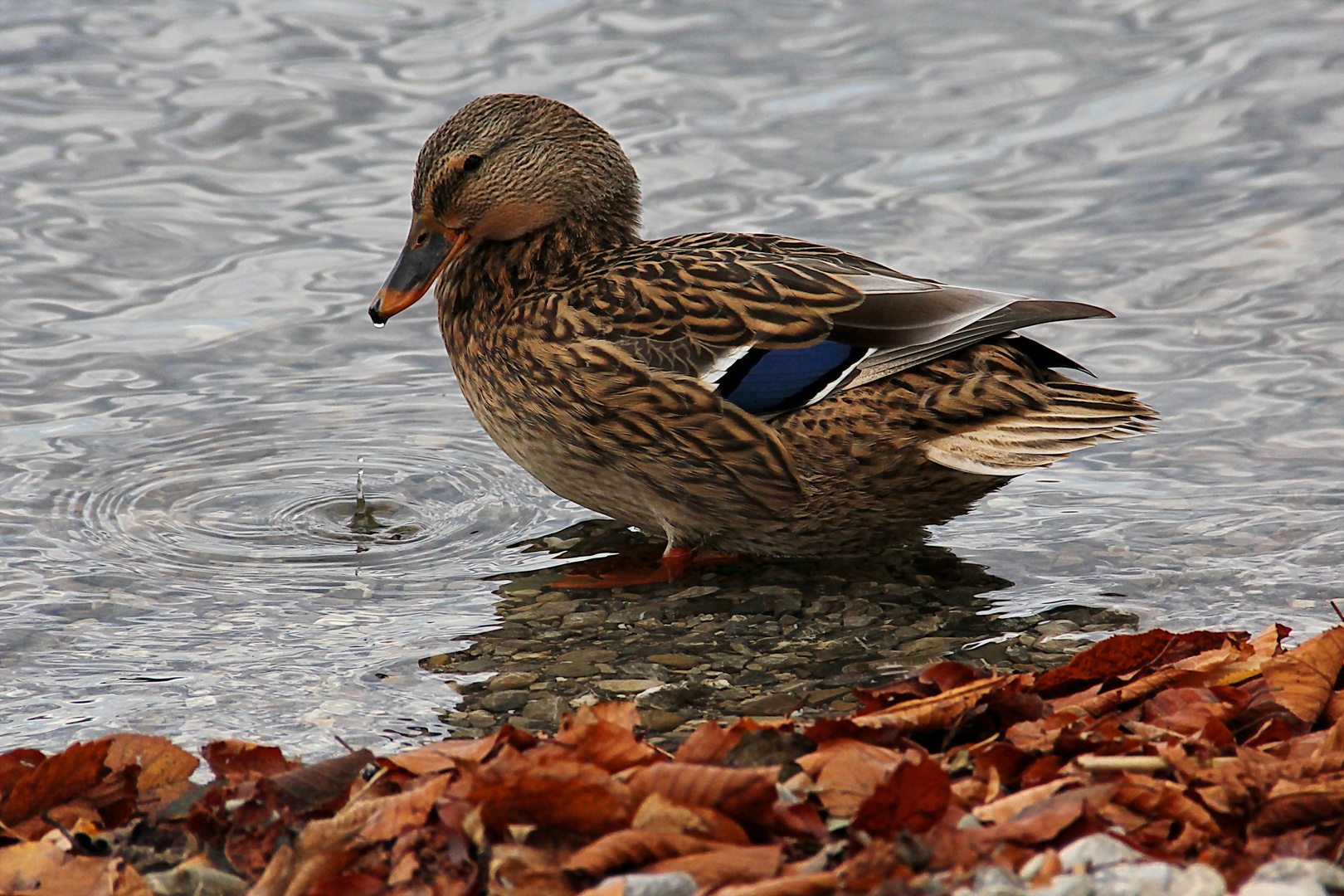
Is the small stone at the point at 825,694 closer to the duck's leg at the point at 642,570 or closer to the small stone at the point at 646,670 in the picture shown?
the small stone at the point at 646,670

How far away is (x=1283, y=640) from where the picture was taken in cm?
508

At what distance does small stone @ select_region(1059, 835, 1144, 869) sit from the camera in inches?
117

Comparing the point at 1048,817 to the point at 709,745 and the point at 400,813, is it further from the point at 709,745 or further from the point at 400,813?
the point at 400,813

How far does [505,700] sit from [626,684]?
1.22 feet

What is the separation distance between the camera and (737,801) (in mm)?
3209

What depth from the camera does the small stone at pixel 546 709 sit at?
15.3 ft

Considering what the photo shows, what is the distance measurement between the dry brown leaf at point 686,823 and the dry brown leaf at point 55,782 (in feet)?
4.54

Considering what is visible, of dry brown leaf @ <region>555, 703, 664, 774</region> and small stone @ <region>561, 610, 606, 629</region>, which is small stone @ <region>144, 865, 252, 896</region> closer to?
dry brown leaf @ <region>555, 703, 664, 774</region>

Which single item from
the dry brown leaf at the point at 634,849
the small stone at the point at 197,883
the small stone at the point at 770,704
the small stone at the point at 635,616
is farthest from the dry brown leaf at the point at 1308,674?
the small stone at the point at 197,883

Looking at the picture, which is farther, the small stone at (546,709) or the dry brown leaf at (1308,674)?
the small stone at (546,709)

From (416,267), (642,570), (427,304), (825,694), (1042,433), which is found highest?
(416,267)

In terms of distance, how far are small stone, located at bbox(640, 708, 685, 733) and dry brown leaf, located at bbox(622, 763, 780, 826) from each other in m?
1.28

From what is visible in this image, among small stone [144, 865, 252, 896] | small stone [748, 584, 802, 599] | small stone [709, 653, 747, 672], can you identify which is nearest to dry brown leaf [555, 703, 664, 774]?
small stone [144, 865, 252, 896]

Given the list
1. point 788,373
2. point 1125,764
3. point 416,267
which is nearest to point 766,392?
point 788,373
